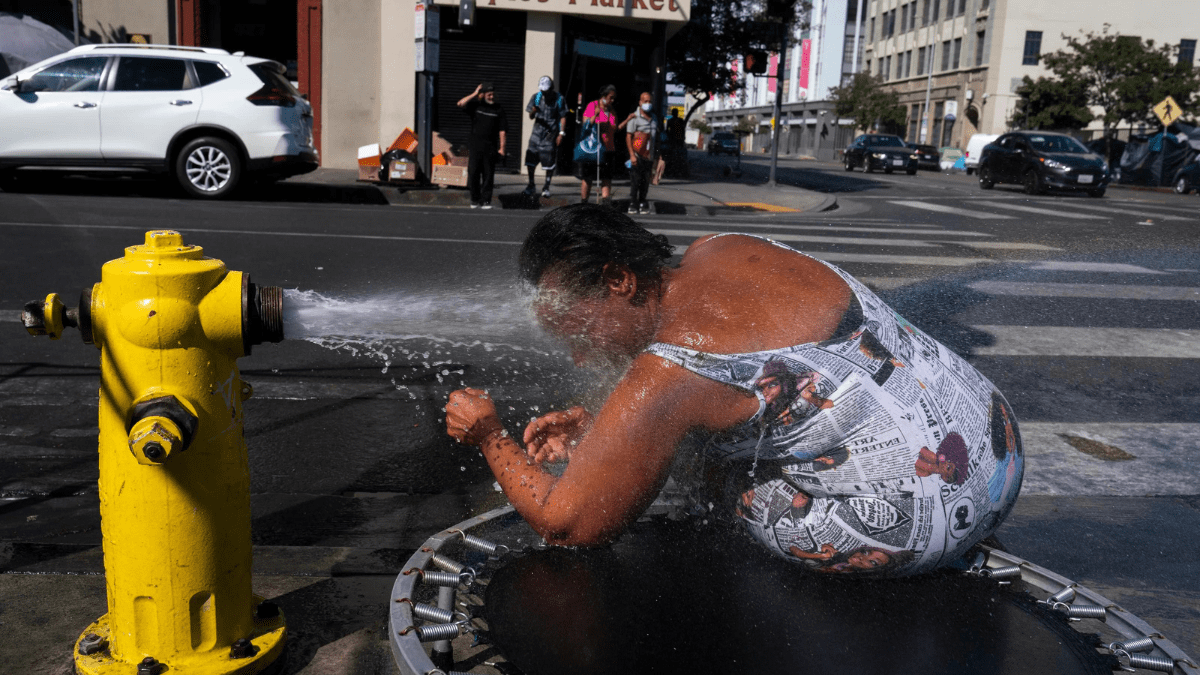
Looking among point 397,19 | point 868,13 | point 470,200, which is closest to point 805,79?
point 868,13

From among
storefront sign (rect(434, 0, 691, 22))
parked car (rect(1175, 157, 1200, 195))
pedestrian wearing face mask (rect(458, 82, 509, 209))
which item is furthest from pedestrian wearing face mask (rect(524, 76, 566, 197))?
parked car (rect(1175, 157, 1200, 195))

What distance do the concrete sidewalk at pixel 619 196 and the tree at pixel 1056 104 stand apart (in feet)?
87.8

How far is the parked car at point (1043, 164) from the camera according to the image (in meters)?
20.5

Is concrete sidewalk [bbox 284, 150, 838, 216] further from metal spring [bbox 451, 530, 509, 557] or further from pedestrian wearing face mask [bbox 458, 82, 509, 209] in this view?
metal spring [bbox 451, 530, 509, 557]

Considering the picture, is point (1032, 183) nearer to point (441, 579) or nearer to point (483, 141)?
point (483, 141)

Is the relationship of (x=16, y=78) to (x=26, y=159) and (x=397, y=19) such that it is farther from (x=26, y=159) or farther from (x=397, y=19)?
(x=397, y=19)

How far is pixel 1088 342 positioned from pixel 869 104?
5922cm

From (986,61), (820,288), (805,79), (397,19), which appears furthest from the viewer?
(805,79)

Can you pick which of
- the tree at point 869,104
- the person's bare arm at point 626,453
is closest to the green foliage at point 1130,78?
the tree at point 869,104

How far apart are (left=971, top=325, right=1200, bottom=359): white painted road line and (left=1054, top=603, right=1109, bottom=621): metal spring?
10.3 feet

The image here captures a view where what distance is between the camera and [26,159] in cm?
1116

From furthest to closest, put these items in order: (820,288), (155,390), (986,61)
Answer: (986,61) < (820,288) < (155,390)

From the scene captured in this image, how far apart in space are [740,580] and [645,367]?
66 centimetres

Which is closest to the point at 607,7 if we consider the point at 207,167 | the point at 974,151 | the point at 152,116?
the point at 207,167
